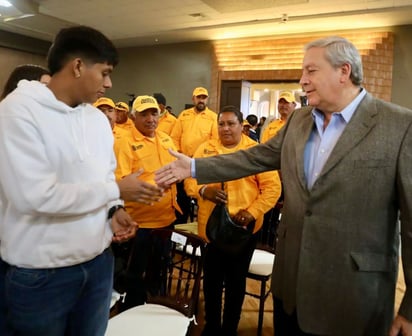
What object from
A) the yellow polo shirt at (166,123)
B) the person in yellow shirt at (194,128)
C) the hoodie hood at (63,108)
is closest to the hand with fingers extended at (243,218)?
the hoodie hood at (63,108)

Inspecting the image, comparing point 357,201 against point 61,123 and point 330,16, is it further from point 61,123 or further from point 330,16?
point 330,16

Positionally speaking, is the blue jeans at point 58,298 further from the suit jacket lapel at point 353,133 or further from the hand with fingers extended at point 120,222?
the suit jacket lapel at point 353,133

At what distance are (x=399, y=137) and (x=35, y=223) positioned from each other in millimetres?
1190

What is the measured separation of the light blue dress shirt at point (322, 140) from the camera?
1373mm

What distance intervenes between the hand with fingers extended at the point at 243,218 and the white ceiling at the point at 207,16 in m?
4.26

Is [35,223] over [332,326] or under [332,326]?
over

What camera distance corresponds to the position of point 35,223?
1.07 metres

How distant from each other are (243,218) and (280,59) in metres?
5.86

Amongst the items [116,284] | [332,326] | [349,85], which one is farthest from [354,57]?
[116,284]

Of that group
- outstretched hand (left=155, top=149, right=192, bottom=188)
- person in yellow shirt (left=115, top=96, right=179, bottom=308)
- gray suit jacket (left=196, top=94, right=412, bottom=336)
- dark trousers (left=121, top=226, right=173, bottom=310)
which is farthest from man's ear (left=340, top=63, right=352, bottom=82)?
dark trousers (left=121, top=226, right=173, bottom=310)

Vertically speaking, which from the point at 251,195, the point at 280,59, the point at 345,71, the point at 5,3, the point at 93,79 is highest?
the point at 5,3

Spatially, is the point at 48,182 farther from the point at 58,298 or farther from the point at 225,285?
the point at 225,285

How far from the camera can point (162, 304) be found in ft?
6.49

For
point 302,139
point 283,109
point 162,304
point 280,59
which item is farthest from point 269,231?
point 280,59
